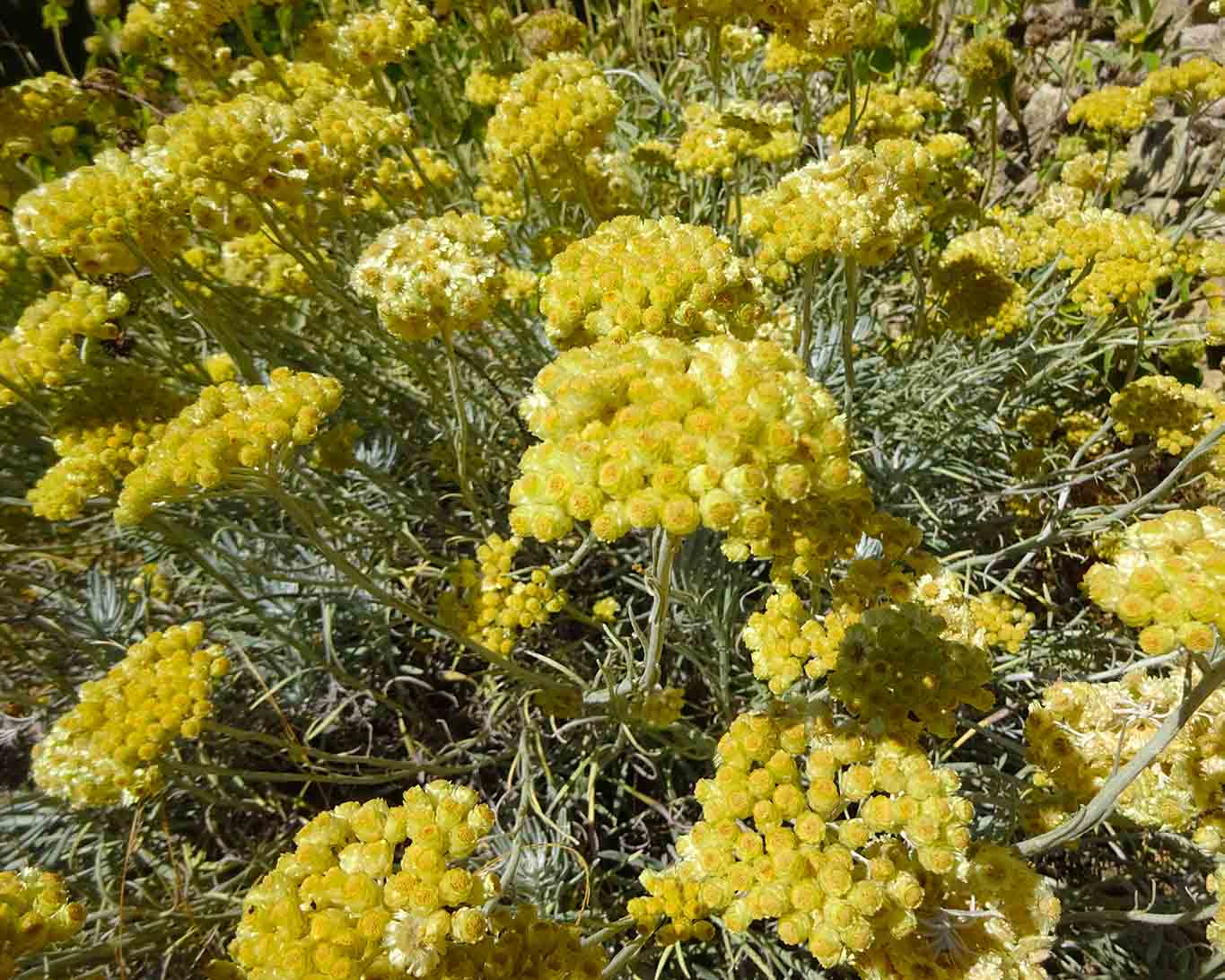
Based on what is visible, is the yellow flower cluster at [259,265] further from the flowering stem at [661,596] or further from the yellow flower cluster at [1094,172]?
the yellow flower cluster at [1094,172]

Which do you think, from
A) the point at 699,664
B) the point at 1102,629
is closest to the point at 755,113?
the point at 699,664

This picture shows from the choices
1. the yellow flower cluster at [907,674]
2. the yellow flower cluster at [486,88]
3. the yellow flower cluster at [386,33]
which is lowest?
the yellow flower cluster at [907,674]

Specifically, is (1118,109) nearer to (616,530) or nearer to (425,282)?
(425,282)

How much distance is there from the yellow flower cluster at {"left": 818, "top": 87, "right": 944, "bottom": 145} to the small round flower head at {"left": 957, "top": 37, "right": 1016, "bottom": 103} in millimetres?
272

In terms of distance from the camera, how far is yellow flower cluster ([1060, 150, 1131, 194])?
385cm

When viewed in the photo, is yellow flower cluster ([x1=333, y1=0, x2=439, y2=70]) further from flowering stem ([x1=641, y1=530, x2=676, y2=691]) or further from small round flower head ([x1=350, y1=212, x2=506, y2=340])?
flowering stem ([x1=641, y1=530, x2=676, y2=691])

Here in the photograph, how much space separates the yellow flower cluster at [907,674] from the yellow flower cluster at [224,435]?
1.57m

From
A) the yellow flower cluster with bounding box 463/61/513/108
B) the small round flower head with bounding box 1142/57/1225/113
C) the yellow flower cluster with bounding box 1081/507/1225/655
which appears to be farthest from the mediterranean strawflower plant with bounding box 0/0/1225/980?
the yellow flower cluster with bounding box 463/61/513/108

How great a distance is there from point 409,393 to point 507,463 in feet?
2.87

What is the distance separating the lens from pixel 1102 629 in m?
3.42

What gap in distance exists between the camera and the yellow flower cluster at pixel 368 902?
4.66ft

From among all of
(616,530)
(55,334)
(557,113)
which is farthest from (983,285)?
(55,334)

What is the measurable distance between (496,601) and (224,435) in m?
1.04

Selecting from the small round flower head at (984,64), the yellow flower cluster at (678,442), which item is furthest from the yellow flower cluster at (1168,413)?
the yellow flower cluster at (678,442)
